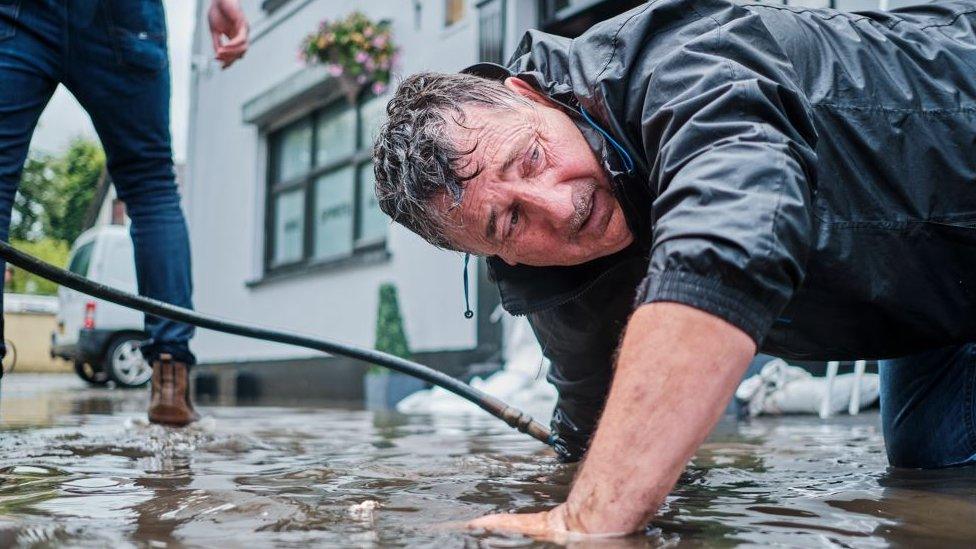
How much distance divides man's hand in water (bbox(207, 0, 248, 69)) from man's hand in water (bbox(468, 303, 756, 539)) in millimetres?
2089

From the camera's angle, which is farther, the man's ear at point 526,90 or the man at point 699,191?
the man's ear at point 526,90

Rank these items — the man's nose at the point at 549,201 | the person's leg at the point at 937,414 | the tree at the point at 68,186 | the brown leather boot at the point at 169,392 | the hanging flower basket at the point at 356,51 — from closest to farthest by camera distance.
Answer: the man's nose at the point at 549,201 → the person's leg at the point at 937,414 → the brown leather boot at the point at 169,392 → the hanging flower basket at the point at 356,51 → the tree at the point at 68,186

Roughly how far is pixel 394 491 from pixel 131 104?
1.48 meters

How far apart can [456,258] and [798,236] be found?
18.4 feet

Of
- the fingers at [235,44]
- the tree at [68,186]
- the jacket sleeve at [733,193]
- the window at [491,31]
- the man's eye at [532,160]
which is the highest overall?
the tree at [68,186]

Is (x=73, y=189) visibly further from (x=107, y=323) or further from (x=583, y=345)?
(x=583, y=345)

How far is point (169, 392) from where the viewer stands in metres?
2.86

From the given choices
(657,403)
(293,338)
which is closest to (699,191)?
(657,403)

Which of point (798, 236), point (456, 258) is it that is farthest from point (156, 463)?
point (456, 258)

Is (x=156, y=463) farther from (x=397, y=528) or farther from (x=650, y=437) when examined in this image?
(x=650, y=437)

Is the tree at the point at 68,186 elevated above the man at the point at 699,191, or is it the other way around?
the tree at the point at 68,186

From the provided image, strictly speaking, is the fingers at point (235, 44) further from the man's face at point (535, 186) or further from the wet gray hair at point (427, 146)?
the man's face at point (535, 186)

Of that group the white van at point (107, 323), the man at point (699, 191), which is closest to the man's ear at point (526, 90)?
the man at point (699, 191)

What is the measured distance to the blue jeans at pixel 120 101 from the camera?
2406 mm
